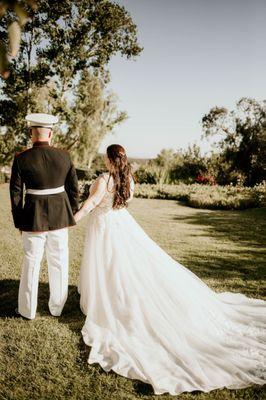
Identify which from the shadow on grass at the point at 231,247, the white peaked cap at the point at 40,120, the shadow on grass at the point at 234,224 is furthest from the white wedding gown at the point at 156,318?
the shadow on grass at the point at 234,224

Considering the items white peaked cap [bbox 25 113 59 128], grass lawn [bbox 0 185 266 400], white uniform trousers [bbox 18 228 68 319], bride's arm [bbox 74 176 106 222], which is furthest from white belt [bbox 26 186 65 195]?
grass lawn [bbox 0 185 266 400]

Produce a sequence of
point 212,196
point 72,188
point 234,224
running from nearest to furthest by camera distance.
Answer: point 72,188 < point 234,224 < point 212,196

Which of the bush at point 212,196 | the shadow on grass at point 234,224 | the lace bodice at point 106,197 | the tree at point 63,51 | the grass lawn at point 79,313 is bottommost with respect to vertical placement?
the grass lawn at point 79,313

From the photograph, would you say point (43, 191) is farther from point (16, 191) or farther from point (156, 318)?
point (156, 318)

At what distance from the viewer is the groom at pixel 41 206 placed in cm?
404

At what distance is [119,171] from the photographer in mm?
4371

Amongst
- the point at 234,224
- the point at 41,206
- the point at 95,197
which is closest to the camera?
the point at 41,206

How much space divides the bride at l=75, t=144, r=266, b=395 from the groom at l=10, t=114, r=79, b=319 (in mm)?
324

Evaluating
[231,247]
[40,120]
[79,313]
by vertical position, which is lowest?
[79,313]

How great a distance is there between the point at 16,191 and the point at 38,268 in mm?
971

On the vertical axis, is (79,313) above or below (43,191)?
below

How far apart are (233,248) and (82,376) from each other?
5.89 meters

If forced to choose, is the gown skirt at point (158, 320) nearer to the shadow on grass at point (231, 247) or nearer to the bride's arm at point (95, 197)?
the bride's arm at point (95, 197)

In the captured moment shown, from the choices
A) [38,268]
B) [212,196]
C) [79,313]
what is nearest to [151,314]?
[79,313]
